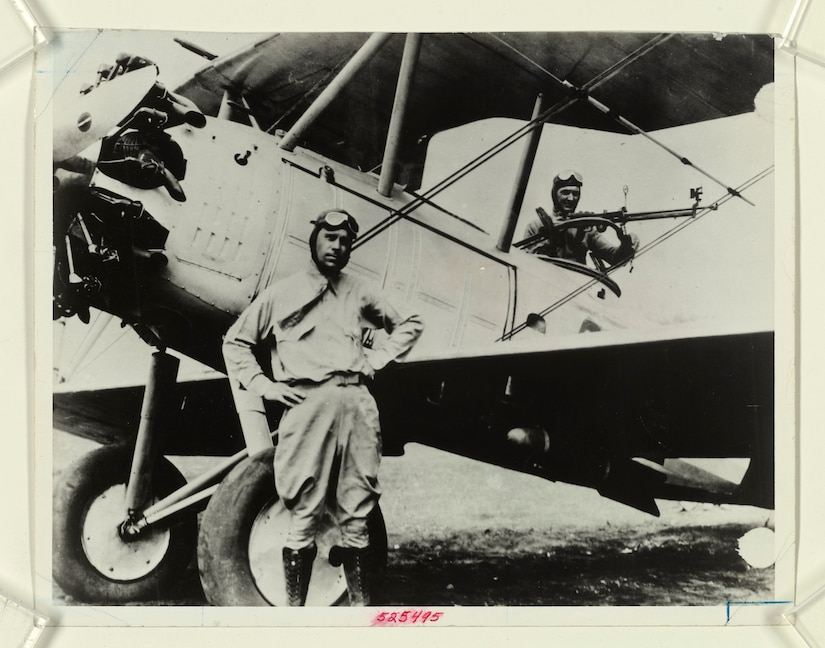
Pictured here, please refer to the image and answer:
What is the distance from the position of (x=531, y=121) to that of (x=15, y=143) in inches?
65.5

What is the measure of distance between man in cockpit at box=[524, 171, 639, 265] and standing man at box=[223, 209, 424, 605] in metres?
0.52

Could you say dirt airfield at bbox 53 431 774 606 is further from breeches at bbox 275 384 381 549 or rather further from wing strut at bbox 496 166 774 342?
wing strut at bbox 496 166 774 342

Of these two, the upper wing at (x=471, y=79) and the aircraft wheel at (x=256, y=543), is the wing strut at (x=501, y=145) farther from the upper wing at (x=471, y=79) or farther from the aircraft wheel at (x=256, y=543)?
the aircraft wheel at (x=256, y=543)

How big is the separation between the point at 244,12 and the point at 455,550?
1848 mm

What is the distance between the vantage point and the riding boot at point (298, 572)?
93.4 inches

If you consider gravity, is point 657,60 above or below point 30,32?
above

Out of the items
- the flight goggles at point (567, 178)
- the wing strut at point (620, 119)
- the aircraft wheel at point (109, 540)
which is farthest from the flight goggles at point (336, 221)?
the aircraft wheel at point (109, 540)

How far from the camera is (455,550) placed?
7.88 ft

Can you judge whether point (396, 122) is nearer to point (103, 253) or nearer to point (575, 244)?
point (575, 244)

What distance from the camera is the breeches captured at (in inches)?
93.4
